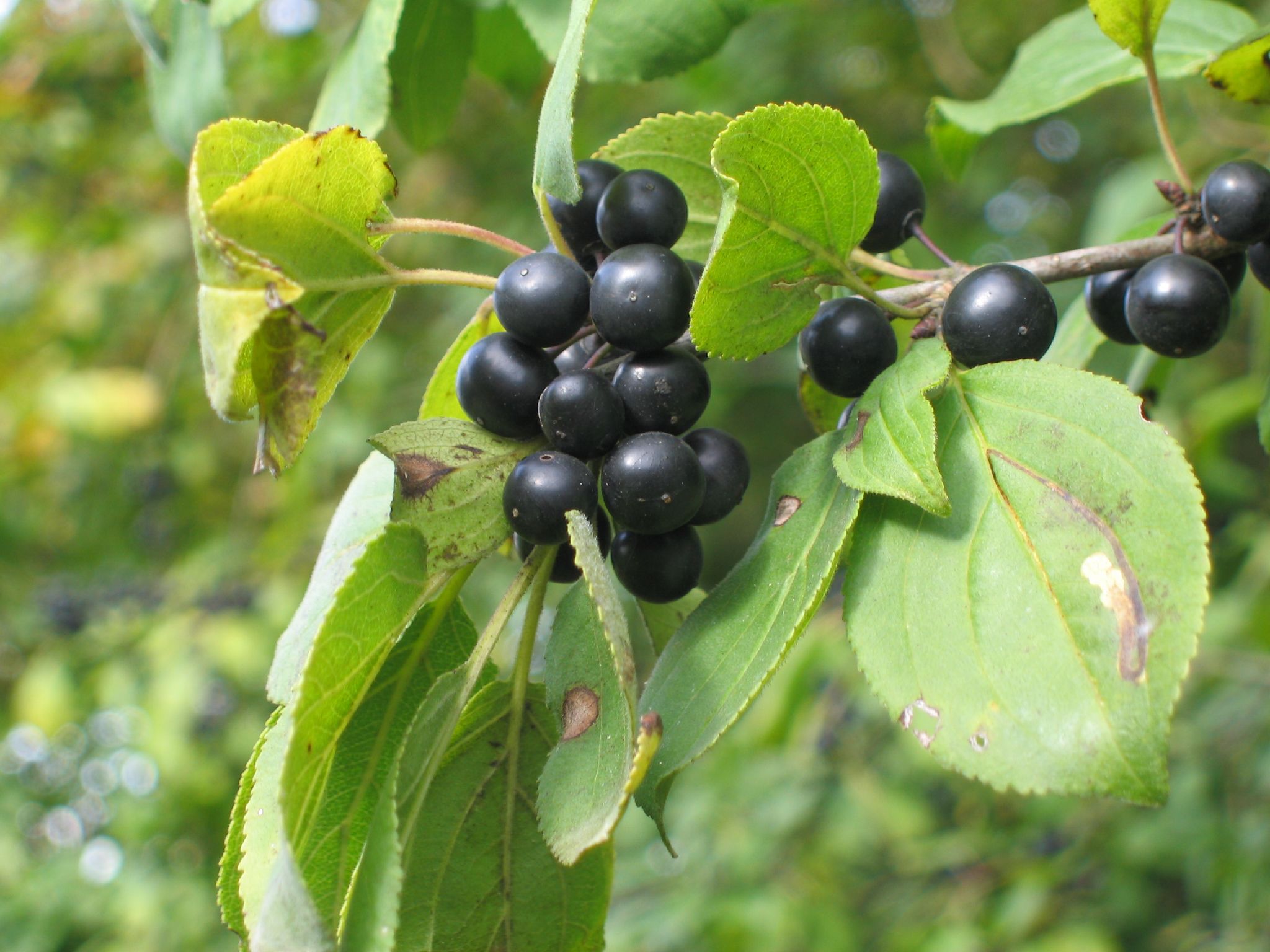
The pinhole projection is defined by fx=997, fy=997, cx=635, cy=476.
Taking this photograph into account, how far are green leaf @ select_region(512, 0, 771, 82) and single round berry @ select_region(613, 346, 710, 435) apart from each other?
61cm

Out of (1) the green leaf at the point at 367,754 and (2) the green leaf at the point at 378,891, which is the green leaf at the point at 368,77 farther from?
(2) the green leaf at the point at 378,891

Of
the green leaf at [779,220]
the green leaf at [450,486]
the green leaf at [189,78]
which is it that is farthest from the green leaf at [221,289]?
the green leaf at [189,78]

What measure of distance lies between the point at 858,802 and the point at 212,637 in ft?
9.71

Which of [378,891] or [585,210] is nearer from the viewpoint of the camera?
[378,891]

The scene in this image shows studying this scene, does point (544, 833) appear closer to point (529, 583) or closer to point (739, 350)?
point (529, 583)

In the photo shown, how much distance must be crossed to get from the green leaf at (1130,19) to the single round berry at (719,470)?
24.7 inches

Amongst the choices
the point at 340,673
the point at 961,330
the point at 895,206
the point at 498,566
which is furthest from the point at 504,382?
the point at 498,566

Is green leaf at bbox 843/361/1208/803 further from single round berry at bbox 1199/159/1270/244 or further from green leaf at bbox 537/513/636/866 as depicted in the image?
single round berry at bbox 1199/159/1270/244

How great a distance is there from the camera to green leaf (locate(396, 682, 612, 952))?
0.95m

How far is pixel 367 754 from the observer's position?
3.05 feet

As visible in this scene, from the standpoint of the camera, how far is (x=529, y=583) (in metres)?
0.99

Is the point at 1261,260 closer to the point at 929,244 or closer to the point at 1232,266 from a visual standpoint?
the point at 1232,266

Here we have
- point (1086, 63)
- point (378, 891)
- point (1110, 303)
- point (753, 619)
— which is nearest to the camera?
point (378, 891)

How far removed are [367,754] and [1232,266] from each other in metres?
1.12
